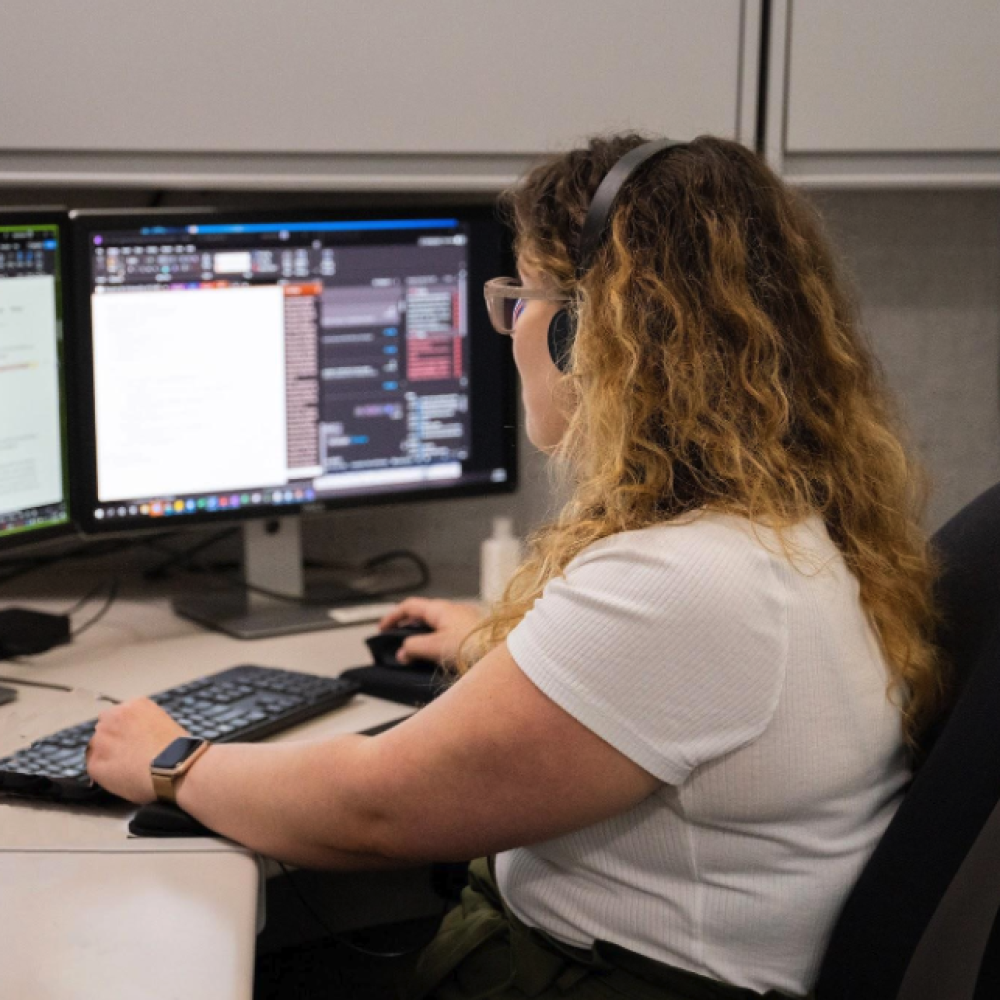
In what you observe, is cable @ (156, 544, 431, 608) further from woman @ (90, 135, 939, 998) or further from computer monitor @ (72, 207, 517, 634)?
woman @ (90, 135, 939, 998)

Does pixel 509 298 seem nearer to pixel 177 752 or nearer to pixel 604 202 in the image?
pixel 604 202

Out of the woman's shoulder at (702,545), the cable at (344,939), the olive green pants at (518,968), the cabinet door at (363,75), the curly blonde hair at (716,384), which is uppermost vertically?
the cabinet door at (363,75)

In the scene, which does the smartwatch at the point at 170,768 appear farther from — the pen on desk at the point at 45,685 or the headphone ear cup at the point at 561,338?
the headphone ear cup at the point at 561,338

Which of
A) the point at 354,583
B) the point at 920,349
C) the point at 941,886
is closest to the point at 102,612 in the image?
the point at 354,583

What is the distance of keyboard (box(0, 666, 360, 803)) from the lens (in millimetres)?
1029

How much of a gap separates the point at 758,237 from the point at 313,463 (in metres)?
0.74

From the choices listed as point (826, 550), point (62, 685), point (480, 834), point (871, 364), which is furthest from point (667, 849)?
point (62, 685)

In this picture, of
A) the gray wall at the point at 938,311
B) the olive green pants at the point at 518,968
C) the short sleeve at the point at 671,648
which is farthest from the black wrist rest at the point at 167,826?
the gray wall at the point at 938,311

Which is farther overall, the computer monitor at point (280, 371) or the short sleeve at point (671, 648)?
the computer monitor at point (280, 371)

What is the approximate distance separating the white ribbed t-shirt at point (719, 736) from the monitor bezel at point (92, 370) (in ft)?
2.27

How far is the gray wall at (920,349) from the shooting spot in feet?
5.96

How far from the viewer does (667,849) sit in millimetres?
889

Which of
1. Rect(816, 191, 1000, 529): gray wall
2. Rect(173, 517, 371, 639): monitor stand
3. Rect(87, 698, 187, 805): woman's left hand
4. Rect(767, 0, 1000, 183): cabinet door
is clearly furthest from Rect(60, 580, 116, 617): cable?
Rect(816, 191, 1000, 529): gray wall

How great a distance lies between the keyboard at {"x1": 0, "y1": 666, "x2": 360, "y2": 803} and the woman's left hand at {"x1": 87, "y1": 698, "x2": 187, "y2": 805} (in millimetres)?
17
